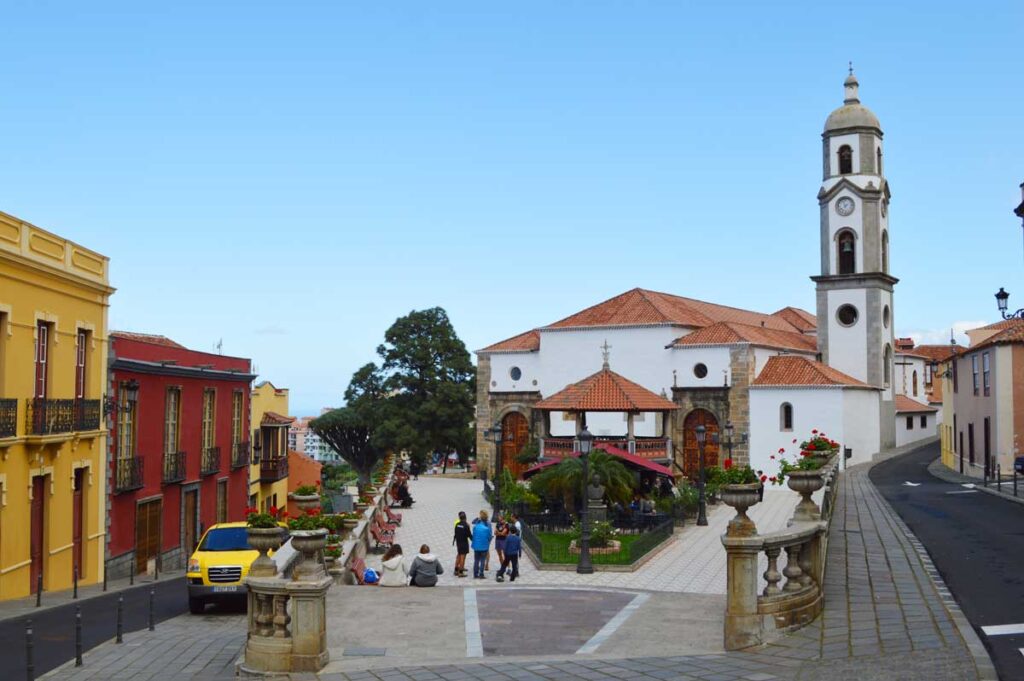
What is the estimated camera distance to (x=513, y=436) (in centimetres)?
5512

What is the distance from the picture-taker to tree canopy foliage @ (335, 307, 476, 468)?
61.2m

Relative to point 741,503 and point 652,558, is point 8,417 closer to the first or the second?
point 652,558

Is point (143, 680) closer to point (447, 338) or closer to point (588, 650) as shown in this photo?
point (588, 650)

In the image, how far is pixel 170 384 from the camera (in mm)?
31734

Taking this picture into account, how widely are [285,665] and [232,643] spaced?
177 inches

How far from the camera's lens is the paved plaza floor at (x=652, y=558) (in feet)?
64.1

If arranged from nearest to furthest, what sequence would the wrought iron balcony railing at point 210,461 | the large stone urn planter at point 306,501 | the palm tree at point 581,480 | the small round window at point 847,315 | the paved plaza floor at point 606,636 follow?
1. the paved plaza floor at point 606,636
2. the large stone urn planter at point 306,501
3. the palm tree at point 581,480
4. the wrought iron balcony railing at point 210,461
5. the small round window at point 847,315

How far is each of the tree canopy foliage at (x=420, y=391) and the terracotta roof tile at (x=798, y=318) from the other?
24.7m

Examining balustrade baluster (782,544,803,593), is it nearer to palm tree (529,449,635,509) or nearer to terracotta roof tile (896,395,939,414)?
palm tree (529,449,635,509)

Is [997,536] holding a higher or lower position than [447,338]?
lower

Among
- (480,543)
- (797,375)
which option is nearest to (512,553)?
(480,543)

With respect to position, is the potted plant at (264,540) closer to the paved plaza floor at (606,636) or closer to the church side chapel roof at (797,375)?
the paved plaza floor at (606,636)

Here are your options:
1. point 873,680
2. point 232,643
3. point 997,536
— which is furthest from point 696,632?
point 997,536

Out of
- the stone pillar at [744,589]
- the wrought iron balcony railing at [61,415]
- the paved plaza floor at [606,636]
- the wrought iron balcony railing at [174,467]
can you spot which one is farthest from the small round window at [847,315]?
the stone pillar at [744,589]
